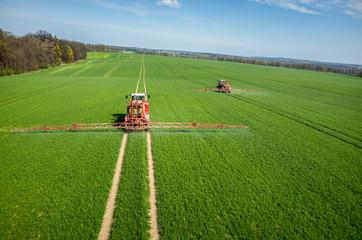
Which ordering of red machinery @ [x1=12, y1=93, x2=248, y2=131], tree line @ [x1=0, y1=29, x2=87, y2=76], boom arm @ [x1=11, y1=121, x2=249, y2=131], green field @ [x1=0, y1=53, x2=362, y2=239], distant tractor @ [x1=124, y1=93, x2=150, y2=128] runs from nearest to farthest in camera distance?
green field @ [x1=0, y1=53, x2=362, y2=239], boom arm @ [x1=11, y1=121, x2=249, y2=131], red machinery @ [x1=12, y1=93, x2=248, y2=131], distant tractor @ [x1=124, y1=93, x2=150, y2=128], tree line @ [x1=0, y1=29, x2=87, y2=76]

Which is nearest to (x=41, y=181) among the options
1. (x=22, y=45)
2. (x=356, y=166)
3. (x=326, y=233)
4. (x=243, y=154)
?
(x=243, y=154)

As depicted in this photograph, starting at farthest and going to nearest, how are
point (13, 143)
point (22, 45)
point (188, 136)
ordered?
point (22, 45)
point (188, 136)
point (13, 143)

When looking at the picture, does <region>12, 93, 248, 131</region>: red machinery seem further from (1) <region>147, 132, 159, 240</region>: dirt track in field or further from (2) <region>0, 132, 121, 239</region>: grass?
(1) <region>147, 132, 159, 240</region>: dirt track in field

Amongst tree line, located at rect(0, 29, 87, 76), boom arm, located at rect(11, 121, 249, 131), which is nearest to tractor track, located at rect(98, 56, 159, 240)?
boom arm, located at rect(11, 121, 249, 131)

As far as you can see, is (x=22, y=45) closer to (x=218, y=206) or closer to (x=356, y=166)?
(x=218, y=206)

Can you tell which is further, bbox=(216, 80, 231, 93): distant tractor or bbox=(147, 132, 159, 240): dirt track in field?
bbox=(216, 80, 231, 93): distant tractor

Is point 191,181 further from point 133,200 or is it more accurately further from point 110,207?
point 110,207

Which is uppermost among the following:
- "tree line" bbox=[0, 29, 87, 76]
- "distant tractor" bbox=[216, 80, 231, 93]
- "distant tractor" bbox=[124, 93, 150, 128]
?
"tree line" bbox=[0, 29, 87, 76]

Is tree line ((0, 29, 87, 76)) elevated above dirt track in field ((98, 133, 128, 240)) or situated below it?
above

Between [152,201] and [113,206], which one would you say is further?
[152,201]

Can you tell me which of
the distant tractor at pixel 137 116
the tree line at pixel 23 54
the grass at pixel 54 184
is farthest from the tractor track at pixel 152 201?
the tree line at pixel 23 54

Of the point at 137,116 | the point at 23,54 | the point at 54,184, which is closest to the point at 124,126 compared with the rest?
the point at 137,116
